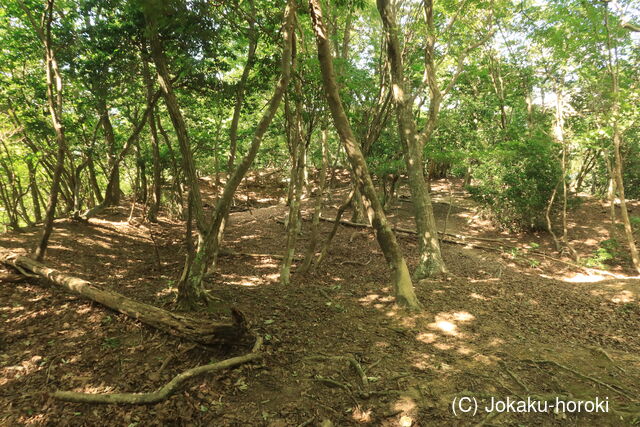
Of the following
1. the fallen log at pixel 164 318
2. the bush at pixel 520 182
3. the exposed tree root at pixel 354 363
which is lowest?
the exposed tree root at pixel 354 363

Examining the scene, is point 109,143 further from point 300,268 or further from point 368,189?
point 368,189

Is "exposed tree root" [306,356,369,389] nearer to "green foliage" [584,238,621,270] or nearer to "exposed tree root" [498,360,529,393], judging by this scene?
"exposed tree root" [498,360,529,393]

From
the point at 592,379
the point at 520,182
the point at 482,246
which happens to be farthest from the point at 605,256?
the point at 592,379

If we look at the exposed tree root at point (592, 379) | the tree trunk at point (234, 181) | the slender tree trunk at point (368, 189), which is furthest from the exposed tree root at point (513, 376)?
the tree trunk at point (234, 181)

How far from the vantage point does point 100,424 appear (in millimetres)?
3266

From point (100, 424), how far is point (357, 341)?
331 cm

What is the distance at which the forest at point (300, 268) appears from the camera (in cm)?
372

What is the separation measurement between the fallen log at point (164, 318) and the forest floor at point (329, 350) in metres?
0.17

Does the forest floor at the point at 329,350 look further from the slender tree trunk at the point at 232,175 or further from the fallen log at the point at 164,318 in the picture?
the slender tree trunk at the point at 232,175

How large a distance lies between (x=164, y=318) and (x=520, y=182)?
15.4m

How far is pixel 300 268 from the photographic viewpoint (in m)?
8.63

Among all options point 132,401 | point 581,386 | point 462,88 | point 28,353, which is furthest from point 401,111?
point 462,88

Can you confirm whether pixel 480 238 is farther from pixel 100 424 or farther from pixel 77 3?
pixel 77 3

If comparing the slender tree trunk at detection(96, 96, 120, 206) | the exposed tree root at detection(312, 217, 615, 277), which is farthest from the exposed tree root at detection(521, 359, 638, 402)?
the slender tree trunk at detection(96, 96, 120, 206)
